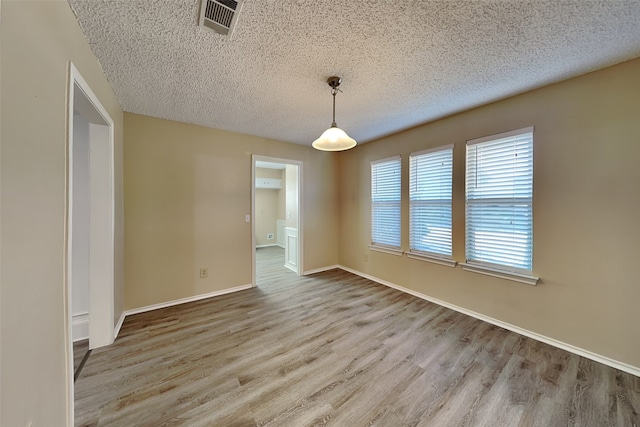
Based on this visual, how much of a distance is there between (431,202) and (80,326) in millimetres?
4324

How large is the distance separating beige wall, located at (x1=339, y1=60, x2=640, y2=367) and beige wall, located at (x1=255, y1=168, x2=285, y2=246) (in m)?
5.66

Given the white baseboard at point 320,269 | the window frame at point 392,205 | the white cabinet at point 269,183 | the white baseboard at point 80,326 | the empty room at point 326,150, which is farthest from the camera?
the white cabinet at point 269,183

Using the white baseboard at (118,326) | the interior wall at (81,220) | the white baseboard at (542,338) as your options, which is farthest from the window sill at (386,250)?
the interior wall at (81,220)

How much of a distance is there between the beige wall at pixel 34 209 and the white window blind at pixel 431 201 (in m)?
3.50

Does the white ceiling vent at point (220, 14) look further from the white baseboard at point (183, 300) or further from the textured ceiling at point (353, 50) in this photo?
the white baseboard at point (183, 300)

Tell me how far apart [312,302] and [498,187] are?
2678 mm

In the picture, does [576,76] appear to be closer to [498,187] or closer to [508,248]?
[498,187]

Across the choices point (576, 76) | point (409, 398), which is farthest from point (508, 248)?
point (409, 398)

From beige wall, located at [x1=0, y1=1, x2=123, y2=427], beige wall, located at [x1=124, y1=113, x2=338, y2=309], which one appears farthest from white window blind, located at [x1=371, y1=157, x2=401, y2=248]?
beige wall, located at [x1=0, y1=1, x2=123, y2=427]

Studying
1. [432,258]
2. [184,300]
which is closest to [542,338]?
[432,258]

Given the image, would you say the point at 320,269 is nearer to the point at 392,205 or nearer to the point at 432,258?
the point at 392,205

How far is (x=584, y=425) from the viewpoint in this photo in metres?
1.34

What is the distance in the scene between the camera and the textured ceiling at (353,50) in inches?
52.1

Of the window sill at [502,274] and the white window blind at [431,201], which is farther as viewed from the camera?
the white window blind at [431,201]
